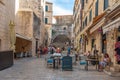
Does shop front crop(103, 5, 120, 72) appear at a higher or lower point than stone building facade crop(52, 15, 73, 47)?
lower

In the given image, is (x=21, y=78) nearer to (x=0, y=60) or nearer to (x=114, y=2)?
(x=0, y=60)

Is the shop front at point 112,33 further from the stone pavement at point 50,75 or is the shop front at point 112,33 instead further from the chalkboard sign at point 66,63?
the chalkboard sign at point 66,63

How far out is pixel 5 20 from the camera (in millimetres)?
18438

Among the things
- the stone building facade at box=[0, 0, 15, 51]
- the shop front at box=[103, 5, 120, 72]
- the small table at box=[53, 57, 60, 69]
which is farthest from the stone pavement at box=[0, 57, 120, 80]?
the stone building facade at box=[0, 0, 15, 51]

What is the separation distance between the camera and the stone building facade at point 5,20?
1741 centimetres

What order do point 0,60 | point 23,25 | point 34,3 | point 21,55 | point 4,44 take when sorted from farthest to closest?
point 34,3 → point 23,25 → point 21,55 → point 4,44 → point 0,60

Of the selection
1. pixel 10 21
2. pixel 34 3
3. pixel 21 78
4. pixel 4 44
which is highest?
pixel 34 3

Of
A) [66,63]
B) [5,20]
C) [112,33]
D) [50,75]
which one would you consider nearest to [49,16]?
[5,20]

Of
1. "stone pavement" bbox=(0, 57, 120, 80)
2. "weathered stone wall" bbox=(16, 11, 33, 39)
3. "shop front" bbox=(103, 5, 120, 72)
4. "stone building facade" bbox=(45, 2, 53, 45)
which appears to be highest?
"stone building facade" bbox=(45, 2, 53, 45)

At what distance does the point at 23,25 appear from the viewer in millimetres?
35094

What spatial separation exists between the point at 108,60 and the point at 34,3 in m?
27.3

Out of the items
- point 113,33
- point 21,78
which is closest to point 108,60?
point 113,33

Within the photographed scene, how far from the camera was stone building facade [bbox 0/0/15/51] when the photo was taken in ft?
57.1

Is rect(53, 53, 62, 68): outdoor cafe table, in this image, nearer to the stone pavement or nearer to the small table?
the small table
